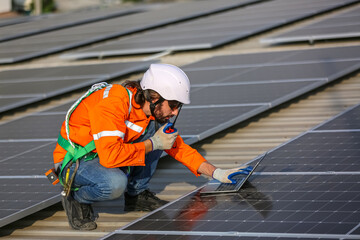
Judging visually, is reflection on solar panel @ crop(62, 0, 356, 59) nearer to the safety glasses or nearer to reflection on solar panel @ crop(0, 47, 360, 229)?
reflection on solar panel @ crop(0, 47, 360, 229)

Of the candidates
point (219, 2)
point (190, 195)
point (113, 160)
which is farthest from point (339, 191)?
point (219, 2)

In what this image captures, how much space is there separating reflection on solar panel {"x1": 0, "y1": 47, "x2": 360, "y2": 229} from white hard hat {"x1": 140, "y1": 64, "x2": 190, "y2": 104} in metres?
1.68

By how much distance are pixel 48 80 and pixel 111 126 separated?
8846 millimetres

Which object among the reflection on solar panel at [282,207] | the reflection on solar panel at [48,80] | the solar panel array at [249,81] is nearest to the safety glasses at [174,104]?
the reflection on solar panel at [282,207]

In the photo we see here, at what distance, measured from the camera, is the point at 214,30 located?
2083 cm

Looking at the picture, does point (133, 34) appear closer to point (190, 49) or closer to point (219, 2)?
point (190, 49)

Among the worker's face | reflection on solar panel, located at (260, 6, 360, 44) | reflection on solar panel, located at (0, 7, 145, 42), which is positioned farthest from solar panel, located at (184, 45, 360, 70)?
reflection on solar panel, located at (0, 7, 145, 42)

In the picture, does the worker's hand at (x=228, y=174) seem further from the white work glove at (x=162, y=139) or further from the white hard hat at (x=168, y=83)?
the white hard hat at (x=168, y=83)

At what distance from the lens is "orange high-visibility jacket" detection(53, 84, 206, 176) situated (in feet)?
22.0

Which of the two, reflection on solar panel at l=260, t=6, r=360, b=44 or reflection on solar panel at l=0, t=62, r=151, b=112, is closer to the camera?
reflection on solar panel at l=0, t=62, r=151, b=112

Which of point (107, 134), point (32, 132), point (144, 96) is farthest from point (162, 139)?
point (32, 132)

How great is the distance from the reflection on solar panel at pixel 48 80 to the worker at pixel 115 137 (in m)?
6.05

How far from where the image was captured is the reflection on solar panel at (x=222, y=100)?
32.5 feet

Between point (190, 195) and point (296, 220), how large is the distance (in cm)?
155
